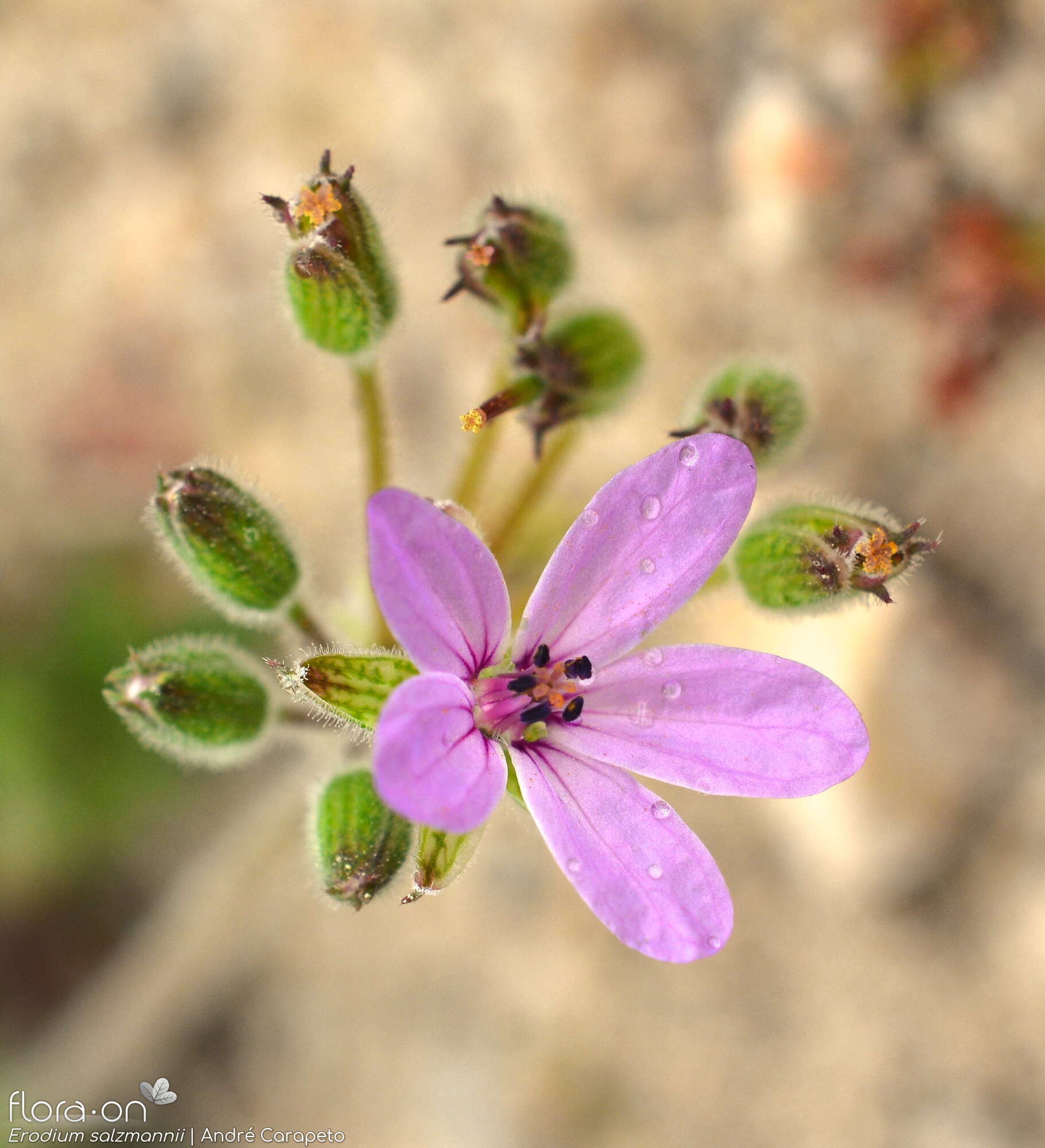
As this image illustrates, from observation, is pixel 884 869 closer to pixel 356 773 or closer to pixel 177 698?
pixel 356 773

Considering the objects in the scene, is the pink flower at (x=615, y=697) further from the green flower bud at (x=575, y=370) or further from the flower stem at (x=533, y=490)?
the flower stem at (x=533, y=490)

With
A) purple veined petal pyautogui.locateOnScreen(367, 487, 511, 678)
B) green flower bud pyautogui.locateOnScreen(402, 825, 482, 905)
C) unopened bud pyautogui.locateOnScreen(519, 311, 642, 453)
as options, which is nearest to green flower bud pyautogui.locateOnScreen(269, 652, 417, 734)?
purple veined petal pyautogui.locateOnScreen(367, 487, 511, 678)

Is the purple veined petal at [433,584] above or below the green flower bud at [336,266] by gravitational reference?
below

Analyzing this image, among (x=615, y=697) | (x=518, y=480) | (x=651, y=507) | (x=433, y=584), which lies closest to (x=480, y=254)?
(x=651, y=507)

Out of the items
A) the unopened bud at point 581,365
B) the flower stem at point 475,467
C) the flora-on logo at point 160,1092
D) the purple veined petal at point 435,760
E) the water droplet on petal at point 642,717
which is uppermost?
the unopened bud at point 581,365

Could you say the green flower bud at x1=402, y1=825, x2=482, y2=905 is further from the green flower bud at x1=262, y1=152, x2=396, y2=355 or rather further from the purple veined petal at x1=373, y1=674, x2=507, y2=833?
the green flower bud at x1=262, y1=152, x2=396, y2=355

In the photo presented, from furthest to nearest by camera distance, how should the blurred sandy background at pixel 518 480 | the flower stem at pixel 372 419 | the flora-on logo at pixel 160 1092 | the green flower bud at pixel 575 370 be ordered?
1. the blurred sandy background at pixel 518 480
2. the flora-on logo at pixel 160 1092
3. the flower stem at pixel 372 419
4. the green flower bud at pixel 575 370

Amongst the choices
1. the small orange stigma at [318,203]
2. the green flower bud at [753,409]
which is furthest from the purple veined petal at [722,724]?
the small orange stigma at [318,203]

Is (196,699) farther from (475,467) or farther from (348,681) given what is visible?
(475,467)
